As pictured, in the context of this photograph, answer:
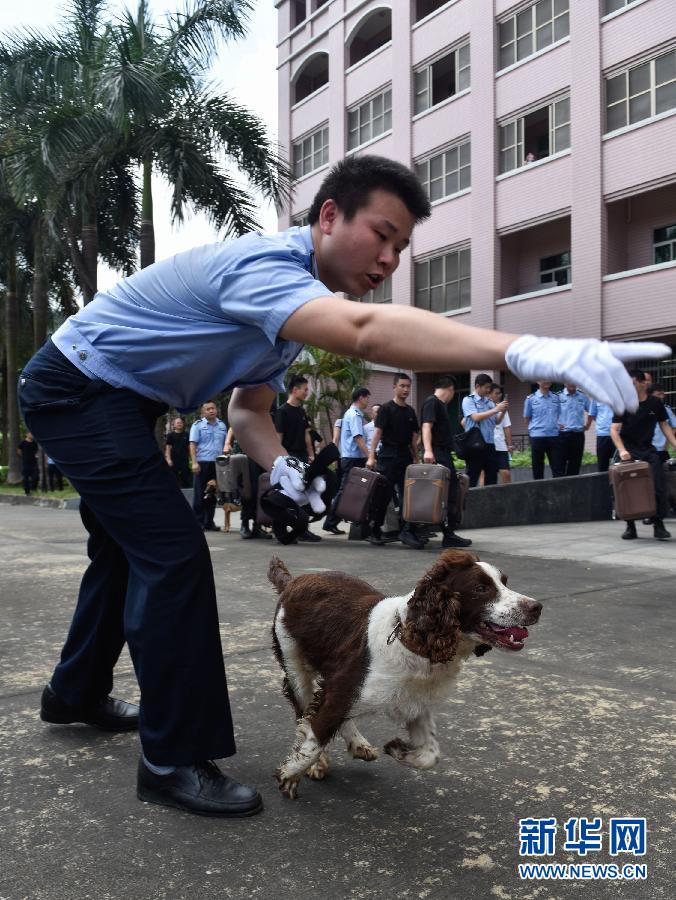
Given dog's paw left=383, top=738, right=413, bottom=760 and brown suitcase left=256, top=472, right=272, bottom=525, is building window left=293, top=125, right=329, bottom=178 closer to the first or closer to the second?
brown suitcase left=256, top=472, right=272, bottom=525

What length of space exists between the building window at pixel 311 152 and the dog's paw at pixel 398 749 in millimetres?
31961

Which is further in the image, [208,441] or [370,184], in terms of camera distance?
[208,441]

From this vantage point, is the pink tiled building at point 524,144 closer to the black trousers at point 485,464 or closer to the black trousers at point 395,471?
the black trousers at point 485,464

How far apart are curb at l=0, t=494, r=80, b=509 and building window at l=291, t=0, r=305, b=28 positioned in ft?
77.0

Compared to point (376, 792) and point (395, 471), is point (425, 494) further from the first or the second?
point (376, 792)

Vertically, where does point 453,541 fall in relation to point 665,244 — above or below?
below

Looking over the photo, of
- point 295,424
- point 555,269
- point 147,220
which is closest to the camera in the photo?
point 295,424

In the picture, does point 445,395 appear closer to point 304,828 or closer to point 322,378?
point 304,828

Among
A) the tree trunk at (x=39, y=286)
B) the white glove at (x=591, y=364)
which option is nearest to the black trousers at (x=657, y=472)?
the white glove at (x=591, y=364)

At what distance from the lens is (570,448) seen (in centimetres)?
1334

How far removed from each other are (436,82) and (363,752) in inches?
1118

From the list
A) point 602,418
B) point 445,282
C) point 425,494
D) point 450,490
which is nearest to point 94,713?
point 425,494

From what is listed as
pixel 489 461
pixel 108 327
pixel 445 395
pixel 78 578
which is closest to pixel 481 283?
pixel 489 461

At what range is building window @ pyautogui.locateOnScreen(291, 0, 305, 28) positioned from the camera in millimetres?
34312
